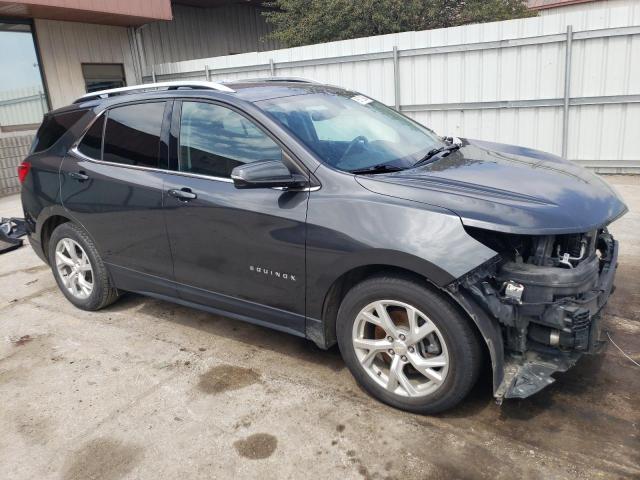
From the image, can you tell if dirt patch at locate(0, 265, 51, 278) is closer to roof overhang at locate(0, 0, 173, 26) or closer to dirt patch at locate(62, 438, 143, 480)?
dirt patch at locate(62, 438, 143, 480)

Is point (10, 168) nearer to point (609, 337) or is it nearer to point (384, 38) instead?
point (384, 38)

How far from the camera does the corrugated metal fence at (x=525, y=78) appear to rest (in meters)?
7.88

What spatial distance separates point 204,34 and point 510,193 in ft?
48.8

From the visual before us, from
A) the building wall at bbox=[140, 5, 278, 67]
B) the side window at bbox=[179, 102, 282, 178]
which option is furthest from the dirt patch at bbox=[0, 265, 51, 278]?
the building wall at bbox=[140, 5, 278, 67]

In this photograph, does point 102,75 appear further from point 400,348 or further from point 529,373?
point 529,373

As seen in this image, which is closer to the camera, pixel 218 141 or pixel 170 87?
pixel 218 141

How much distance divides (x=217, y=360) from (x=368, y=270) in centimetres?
133

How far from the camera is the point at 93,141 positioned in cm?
414

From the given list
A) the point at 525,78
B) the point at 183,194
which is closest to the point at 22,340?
the point at 183,194

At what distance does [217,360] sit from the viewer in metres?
→ 3.58

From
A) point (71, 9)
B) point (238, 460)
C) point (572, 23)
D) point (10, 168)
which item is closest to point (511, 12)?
point (572, 23)

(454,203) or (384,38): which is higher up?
(384,38)

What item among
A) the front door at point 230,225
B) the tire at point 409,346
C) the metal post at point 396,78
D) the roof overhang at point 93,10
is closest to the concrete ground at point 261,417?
the tire at point 409,346

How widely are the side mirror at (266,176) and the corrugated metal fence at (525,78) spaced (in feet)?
22.2
